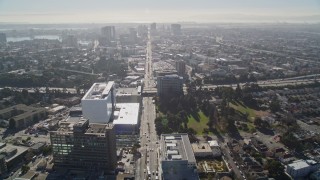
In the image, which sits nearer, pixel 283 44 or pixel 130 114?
pixel 130 114

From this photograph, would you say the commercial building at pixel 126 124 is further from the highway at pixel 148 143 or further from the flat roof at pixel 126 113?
the highway at pixel 148 143

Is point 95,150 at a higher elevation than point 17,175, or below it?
higher

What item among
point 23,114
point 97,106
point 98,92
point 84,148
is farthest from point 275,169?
point 23,114

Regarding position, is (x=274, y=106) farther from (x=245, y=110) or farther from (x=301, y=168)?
(x=301, y=168)

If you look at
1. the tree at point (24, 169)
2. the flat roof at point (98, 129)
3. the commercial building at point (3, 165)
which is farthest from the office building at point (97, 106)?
the commercial building at point (3, 165)

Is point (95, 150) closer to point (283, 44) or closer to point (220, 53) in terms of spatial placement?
point (220, 53)

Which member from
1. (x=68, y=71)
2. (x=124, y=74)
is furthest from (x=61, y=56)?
(x=124, y=74)

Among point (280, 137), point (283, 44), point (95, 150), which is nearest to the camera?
point (95, 150)
